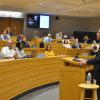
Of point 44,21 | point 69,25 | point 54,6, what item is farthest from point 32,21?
point 69,25

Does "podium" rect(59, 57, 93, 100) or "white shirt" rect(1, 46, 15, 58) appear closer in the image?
"podium" rect(59, 57, 93, 100)

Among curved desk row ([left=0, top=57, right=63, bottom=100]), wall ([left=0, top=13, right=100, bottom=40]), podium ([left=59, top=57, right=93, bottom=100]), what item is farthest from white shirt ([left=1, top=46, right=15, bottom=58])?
wall ([left=0, top=13, right=100, bottom=40])

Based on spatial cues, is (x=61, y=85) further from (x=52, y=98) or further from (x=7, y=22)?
(x=7, y=22)

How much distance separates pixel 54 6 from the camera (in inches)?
416

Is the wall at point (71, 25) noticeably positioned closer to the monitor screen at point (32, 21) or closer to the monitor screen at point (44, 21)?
the monitor screen at point (44, 21)

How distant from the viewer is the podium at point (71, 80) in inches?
106

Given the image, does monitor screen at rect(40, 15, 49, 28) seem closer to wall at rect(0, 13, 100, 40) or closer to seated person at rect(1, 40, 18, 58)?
wall at rect(0, 13, 100, 40)

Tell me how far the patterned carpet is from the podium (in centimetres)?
98

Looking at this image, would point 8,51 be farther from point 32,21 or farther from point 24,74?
point 32,21

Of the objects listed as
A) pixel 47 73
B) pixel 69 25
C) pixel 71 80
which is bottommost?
pixel 47 73

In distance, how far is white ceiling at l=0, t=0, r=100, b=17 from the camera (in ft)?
30.8

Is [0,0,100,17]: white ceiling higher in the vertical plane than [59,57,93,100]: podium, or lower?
higher

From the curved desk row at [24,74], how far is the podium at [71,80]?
44.8 inches

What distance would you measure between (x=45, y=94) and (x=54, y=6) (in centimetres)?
758
